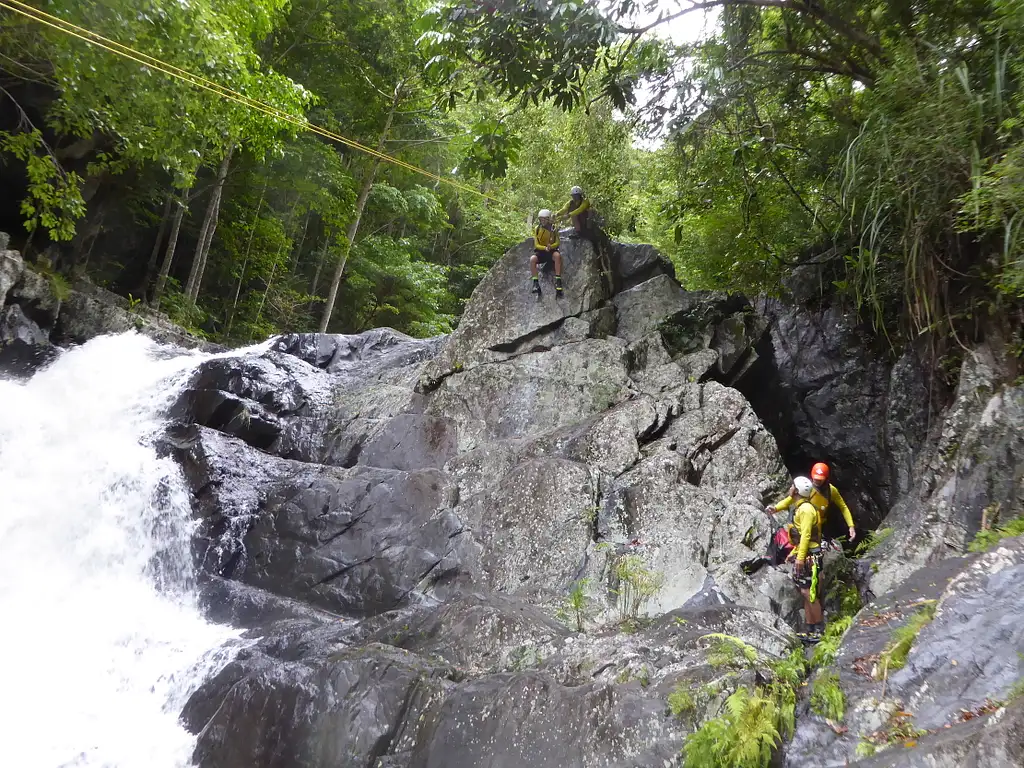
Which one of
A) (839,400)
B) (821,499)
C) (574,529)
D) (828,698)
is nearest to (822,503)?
(821,499)

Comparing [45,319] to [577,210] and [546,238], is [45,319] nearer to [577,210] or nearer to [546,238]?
[546,238]

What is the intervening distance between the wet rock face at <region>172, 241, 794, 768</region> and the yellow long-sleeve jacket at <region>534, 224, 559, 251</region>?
0.56 meters

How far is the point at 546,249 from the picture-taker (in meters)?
10.5

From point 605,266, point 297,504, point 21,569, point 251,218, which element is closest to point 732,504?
point 605,266

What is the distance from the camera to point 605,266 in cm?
1091

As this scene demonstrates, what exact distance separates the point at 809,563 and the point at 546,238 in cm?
609

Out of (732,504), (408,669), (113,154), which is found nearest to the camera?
(408,669)

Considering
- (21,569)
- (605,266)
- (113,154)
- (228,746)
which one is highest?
(113,154)

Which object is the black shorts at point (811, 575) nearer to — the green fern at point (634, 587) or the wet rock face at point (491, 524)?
the wet rock face at point (491, 524)

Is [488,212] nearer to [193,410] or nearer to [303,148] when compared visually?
[303,148]

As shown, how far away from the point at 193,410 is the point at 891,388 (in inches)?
406

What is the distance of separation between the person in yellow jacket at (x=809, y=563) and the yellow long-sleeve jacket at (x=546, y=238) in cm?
556

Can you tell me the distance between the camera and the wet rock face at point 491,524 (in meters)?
5.70

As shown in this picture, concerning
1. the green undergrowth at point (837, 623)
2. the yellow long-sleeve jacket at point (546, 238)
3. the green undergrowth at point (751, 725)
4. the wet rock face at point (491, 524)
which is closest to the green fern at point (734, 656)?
the green undergrowth at point (751, 725)
